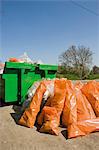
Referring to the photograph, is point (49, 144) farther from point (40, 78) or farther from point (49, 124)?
point (40, 78)

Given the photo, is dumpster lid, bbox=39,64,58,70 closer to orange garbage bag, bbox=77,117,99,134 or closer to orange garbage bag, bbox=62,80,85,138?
orange garbage bag, bbox=62,80,85,138

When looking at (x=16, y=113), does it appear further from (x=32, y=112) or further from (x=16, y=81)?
(x=32, y=112)

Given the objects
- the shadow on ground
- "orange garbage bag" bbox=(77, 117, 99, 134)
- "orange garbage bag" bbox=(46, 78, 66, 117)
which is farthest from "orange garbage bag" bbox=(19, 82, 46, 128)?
"orange garbage bag" bbox=(77, 117, 99, 134)

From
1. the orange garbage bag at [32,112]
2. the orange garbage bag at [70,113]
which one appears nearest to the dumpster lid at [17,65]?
the orange garbage bag at [32,112]

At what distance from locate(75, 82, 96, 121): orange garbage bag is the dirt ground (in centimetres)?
48

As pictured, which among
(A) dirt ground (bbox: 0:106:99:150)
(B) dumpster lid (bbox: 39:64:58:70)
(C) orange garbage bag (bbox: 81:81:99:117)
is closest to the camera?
(A) dirt ground (bbox: 0:106:99:150)

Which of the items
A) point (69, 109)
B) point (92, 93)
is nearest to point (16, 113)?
point (69, 109)

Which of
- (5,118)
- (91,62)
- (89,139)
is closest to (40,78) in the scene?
(5,118)

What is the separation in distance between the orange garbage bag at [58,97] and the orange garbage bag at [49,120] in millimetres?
112

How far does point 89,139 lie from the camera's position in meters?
4.01

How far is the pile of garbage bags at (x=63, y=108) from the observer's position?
4293 mm

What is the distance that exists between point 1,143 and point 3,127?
792mm

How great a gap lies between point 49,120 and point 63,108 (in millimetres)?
415

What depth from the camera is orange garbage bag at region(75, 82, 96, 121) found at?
4680 millimetres
